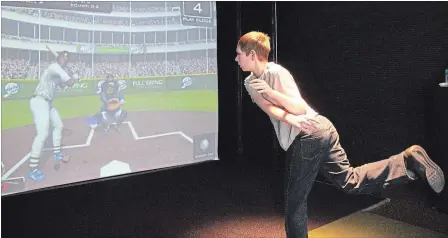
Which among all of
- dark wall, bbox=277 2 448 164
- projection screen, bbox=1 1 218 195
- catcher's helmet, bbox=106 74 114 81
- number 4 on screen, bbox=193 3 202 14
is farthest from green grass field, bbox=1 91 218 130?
dark wall, bbox=277 2 448 164

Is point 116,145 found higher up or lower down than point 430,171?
lower down

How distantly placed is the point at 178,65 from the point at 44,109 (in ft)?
5.11

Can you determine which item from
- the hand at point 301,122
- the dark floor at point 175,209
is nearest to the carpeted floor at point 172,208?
the dark floor at point 175,209

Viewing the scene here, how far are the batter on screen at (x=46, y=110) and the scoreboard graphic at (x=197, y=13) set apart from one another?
1.47 m

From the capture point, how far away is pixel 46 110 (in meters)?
4.05

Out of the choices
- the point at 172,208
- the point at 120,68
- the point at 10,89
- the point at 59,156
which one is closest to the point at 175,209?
the point at 172,208

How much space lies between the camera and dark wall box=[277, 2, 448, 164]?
3.80m

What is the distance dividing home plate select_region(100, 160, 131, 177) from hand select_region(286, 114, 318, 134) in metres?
2.80

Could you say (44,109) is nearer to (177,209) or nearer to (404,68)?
(177,209)

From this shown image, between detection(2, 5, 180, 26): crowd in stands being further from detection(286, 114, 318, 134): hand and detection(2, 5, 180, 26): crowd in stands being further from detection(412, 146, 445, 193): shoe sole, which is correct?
detection(412, 146, 445, 193): shoe sole

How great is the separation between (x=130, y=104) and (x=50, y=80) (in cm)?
85

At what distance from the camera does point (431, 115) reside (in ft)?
12.2

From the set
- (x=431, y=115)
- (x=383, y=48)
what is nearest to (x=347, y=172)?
(x=431, y=115)

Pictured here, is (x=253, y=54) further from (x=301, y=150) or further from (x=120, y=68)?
(x=120, y=68)
